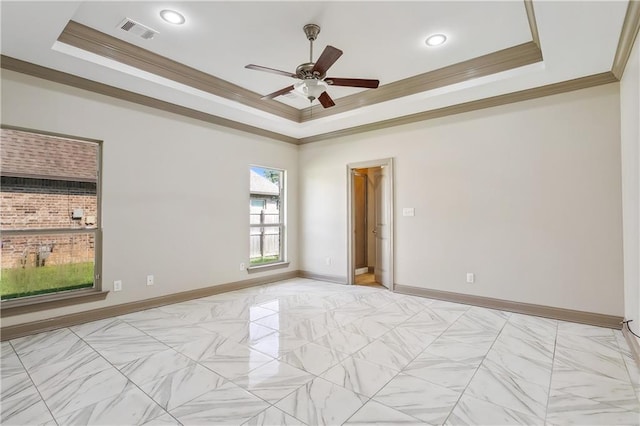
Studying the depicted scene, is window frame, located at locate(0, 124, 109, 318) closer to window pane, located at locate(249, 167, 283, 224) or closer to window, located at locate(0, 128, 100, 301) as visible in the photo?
window, located at locate(0, 128, 100, 301)

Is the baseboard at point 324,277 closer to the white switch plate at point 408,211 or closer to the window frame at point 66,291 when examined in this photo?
the white switch plate at point 408,211

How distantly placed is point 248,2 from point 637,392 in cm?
424

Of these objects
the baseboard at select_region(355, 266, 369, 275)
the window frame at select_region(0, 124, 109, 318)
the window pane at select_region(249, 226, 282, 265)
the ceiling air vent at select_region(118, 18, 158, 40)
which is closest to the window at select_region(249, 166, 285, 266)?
the window pane at select_region(249, 226, 282, 265)

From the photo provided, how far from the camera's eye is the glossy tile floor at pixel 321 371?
6.68 feet

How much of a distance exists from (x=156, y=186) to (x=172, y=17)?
2190mm

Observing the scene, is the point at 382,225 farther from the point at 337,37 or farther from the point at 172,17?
the point at 172,17

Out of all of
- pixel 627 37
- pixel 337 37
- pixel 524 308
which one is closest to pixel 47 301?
pixel 337 37

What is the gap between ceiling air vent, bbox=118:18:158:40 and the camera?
303 centimetres

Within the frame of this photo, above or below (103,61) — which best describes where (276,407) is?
below

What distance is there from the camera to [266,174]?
608 centimetres

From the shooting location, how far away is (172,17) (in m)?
2.97

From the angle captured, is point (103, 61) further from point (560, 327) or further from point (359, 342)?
point (560, 327)

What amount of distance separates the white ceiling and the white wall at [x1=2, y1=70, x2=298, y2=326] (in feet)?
1.21

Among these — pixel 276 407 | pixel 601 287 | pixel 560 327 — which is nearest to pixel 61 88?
pixel 276 407
